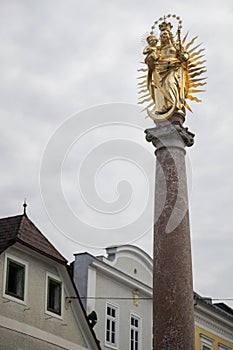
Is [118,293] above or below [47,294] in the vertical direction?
above

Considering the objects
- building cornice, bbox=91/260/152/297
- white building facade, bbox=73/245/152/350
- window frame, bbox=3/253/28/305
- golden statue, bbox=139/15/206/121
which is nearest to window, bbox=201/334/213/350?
white building facade, bbox=73/245/152/350

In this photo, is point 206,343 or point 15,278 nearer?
point 15,278

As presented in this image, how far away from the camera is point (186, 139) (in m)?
15.0

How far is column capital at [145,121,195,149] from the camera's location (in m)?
14.9

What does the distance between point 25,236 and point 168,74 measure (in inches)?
256

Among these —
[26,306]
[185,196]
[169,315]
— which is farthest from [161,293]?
[26,306]

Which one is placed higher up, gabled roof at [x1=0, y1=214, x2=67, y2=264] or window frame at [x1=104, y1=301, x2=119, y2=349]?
gabled roof at [x1=0, y1=214, x2=67, y2=264]

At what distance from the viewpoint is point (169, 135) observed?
48.9 feet

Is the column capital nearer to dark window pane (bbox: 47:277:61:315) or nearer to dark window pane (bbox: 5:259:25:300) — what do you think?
dark window pane (bbox: 5:259:25:300)

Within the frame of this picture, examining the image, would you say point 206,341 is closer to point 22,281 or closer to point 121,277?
point 121,277

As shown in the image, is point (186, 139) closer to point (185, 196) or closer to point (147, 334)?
point (185, 196)

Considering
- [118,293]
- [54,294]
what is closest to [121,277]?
[118,293]

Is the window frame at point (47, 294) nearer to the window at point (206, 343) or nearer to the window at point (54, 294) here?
the window at point (54, 294)

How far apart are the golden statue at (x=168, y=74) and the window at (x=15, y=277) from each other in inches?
226
